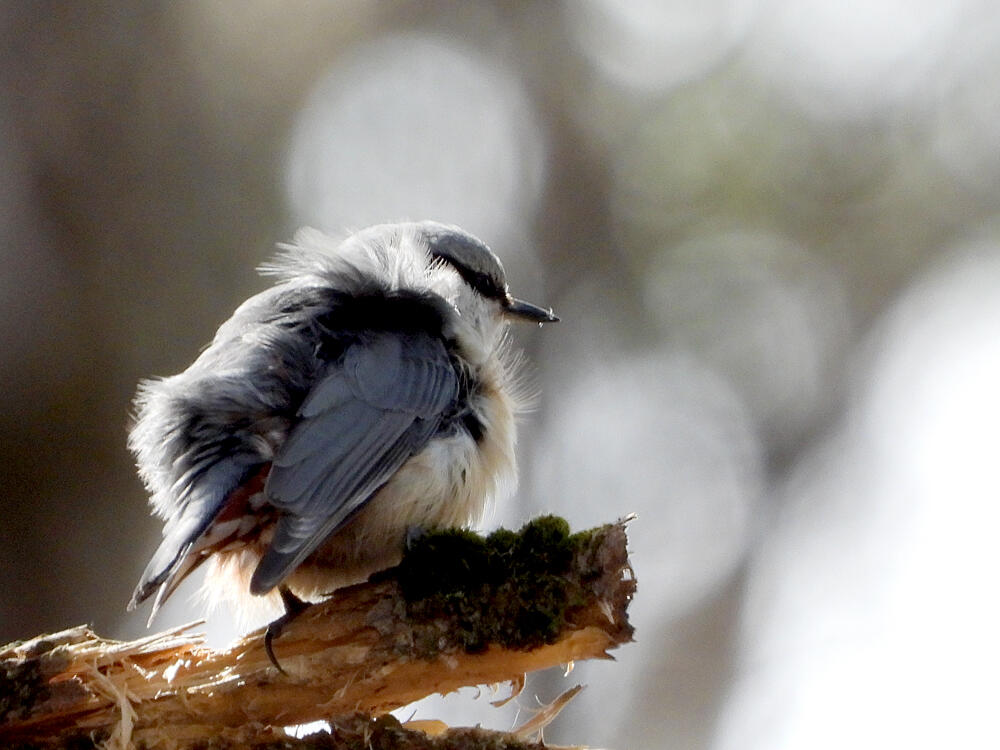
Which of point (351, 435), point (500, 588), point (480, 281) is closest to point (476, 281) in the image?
point (480, 281)

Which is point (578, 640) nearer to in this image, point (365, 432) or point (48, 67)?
point (365, 432)

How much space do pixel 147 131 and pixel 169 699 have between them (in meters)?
2.85

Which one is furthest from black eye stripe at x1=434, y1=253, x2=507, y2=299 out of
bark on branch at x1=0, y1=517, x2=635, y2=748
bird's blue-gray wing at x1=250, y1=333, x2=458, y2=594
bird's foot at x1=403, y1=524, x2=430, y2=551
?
bark on branch at x1=0, y1=517, x2=635, y2=748

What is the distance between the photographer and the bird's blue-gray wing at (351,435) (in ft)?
9.52

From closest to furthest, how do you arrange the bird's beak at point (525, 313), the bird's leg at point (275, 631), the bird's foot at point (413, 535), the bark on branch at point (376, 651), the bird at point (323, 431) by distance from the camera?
the bark on branch at point (376, 651) < the bird's leg at point (275, 631) < the bird at point (323, 431) < the bird's foot at point (413, 535) < the bird's beak at point (525, 313)

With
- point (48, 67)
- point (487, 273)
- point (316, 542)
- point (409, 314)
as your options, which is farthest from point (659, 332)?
point (316, 542)

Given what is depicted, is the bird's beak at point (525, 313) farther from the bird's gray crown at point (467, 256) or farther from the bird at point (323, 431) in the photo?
the bird at point (323, 431)

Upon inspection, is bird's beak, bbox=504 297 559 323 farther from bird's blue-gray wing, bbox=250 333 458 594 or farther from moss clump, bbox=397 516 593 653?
moss clump, bbox=397 516 593 653

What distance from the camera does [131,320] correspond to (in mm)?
4672

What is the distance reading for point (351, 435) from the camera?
10.5 feet

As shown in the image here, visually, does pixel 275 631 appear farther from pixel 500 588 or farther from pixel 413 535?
pixel 500 588

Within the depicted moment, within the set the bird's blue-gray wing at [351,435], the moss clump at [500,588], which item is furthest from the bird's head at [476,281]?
the moss clump at [500,588]

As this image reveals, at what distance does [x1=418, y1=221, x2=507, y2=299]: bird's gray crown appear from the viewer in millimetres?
4379

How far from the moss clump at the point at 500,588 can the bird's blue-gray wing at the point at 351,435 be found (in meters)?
0.28
